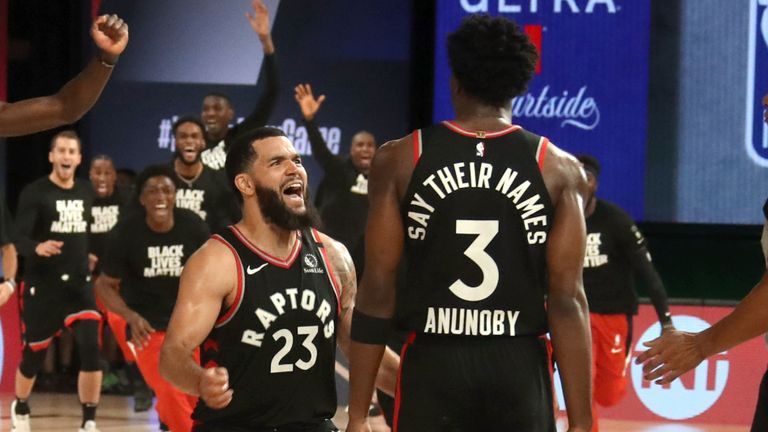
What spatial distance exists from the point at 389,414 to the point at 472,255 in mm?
3498

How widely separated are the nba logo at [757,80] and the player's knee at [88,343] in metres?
5.53

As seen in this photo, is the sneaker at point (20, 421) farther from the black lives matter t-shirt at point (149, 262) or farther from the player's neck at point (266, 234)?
the player's neck at point (266, 234)

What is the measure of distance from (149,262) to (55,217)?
216 cm

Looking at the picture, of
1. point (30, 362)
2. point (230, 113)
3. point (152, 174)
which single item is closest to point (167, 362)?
point (152, 174)

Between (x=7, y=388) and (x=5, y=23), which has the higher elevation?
(x=5, y=23)

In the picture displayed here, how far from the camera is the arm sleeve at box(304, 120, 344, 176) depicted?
11148 millimetres

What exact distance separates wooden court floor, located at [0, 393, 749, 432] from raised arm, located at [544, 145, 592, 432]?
5.71m

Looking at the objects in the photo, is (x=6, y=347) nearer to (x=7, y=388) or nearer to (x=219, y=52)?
(x=7, y=388)

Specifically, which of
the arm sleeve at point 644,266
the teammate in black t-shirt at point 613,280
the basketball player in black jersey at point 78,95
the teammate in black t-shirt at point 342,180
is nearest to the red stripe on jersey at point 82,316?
the teammate in black t-shirt at point 342,180

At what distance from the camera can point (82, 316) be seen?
9656mm

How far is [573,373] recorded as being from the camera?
12.3 ft

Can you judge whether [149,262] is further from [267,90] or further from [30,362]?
[267,90]

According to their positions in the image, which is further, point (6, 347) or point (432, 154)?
point (6, 347)

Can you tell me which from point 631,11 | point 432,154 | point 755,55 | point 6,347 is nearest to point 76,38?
point 6,347
